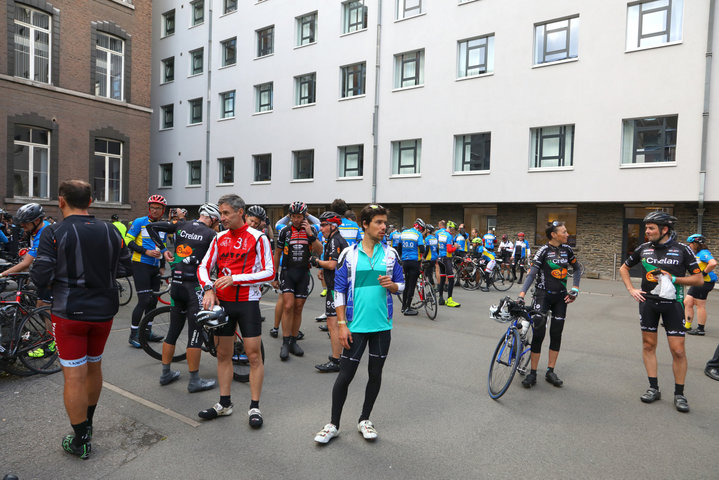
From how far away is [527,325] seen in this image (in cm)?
508

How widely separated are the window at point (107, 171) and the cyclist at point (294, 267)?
20.4 m

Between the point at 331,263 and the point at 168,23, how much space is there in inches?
1332

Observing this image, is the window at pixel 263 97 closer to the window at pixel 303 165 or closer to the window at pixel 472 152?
the window at pixel 303 165

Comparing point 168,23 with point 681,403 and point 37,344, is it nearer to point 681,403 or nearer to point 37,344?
point 37,344

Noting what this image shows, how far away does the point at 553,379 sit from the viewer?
541 centimetres

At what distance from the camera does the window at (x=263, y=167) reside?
28.0 meters

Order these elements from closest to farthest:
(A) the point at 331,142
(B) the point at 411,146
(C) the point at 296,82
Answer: (B) the point at 411,146 → (A) the point at 331,142 → (C) the point at 296,82

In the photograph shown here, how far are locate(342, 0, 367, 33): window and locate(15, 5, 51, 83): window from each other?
13573 millimetres

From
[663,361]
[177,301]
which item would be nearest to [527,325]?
[663,361]

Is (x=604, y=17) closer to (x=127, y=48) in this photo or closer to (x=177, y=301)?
(x=177, y=301)

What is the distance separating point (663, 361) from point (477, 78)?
16.4 m

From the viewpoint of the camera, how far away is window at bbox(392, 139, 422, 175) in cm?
2258

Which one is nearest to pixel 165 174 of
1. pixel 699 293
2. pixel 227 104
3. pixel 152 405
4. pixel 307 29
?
→ pixel 227 104

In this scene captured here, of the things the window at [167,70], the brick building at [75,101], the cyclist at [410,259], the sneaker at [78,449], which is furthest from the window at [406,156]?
the sneaker at [78,449]
